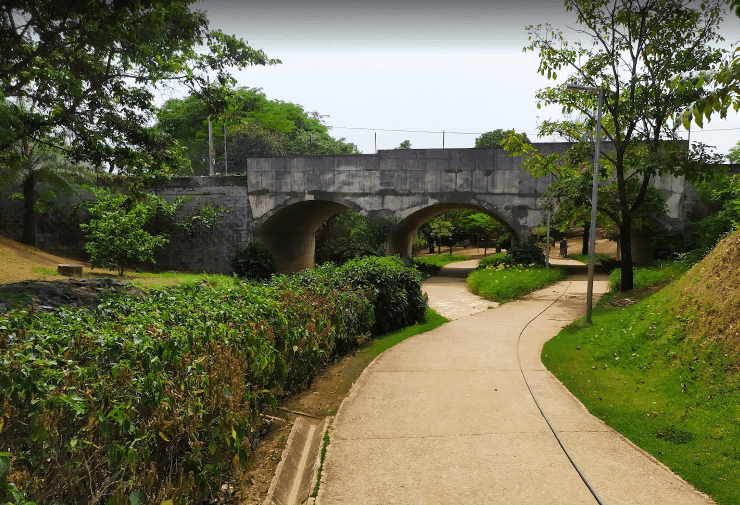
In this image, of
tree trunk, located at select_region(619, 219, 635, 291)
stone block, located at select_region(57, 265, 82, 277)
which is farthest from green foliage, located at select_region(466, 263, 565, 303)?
stone block, located at select_region(57, 265, 82, 277)

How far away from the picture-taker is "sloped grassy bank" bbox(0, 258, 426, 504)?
10.1 ft

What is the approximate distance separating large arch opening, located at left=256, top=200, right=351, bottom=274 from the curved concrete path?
Answer: 16.4 metres

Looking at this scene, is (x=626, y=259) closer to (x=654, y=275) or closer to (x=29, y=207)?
(x=654, y=275)

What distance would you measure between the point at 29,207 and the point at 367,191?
1403 centimetres

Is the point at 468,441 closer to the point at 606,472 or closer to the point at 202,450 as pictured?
the point at 606,472

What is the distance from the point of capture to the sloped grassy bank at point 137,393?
308 cm

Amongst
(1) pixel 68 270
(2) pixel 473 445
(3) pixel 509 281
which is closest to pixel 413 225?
(3) pixel 509 281

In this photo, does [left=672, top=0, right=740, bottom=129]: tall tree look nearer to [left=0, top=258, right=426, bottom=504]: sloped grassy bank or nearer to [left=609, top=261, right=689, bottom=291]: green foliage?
[left=0, top=258, right=426, bottom=504]: sloped grassy bank

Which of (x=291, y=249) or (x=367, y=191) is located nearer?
(x=367, y=191)

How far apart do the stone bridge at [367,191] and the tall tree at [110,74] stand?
10.1m

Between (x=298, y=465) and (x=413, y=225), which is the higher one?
(x=413, y=225)

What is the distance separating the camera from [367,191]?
76.1 feet

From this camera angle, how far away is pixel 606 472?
4.84 meters

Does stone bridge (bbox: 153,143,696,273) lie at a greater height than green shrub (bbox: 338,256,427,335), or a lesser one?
greater
